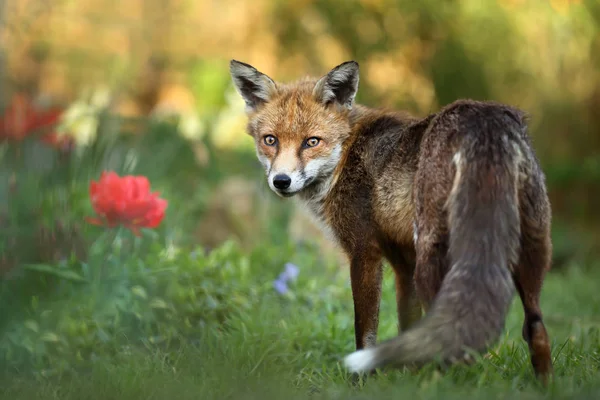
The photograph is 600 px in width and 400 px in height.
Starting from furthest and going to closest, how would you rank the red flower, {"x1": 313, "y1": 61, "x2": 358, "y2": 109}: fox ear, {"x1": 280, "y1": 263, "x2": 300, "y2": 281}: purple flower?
{"x1": 280, "y1": 263, "x2": 300, "y2": 281}: purple flower, {"x1": 313, "y1": 61, "x2": 358, "y2": 109}: fox ear, the red flower

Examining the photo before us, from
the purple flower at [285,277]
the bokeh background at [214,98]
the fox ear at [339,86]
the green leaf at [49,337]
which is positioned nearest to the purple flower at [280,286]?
the purple flower at [285,277]

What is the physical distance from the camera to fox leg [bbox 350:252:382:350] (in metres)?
3.83

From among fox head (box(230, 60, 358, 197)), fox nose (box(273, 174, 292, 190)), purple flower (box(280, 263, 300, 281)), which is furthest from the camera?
purple flower (box(280, 263, 300, 281))

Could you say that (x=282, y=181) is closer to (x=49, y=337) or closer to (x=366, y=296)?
(x=366, y=296)

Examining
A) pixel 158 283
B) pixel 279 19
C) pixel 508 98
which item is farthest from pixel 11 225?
pixel 508 98

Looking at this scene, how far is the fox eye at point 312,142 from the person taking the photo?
13.8ft

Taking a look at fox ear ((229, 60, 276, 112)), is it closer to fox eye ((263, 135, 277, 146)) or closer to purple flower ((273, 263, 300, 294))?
fox eye ((263, 135, 277, 146))

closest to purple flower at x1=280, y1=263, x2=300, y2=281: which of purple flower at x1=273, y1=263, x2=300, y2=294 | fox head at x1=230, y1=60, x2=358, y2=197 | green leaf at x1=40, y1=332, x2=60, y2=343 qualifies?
purple flower at x1=273, y1=263, x2=300, y2=294

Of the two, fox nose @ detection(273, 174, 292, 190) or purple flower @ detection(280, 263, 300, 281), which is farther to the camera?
purple flower @ detection(280, 263, 300, 281)

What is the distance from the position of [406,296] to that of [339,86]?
1.41 m

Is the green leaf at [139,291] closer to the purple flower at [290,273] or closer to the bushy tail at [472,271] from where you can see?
the purple flower at [290,273]

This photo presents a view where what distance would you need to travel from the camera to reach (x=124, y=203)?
4184 mm

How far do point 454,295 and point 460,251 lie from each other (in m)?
0.21

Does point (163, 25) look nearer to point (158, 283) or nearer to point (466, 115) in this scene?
point (158, 283)
